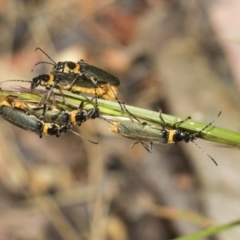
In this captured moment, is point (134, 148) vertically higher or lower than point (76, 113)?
higher

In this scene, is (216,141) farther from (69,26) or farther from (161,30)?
(69,26)

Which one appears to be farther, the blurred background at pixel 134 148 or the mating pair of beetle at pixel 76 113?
the blurred background at pixel 134 148

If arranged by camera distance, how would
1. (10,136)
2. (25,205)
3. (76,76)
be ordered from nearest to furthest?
(76,76)
(25,205)
(10,136)

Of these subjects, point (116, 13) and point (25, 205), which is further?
point (116, 13)

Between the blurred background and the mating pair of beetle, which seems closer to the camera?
the mating pair of beetle

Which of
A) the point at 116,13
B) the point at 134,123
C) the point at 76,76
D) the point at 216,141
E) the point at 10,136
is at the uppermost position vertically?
the point at 116,13

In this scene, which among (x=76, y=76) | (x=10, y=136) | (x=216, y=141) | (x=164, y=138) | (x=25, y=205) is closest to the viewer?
(x=216, y=141)

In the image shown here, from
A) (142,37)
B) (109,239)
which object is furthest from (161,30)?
(109,239)

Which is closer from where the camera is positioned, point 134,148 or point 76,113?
point 76,113
